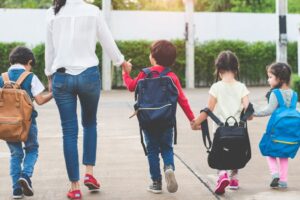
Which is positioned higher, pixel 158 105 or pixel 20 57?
pixel 20 57

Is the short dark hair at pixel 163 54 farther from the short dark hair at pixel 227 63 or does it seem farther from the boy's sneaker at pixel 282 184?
the boy's sneaker at pixel 282 184

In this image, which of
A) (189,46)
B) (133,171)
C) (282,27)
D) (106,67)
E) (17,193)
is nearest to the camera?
(17,193)

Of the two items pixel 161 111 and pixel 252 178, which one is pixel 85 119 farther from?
pixel 252 178

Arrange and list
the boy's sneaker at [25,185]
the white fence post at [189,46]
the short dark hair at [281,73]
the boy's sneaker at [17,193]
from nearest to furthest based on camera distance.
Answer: the boy's sneaker at [25,185] < the boy's sneaker at [17,193] < the short dark hair at [281,73] < the white fence post at [189,46]

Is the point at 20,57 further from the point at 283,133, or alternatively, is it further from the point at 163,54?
the point at 283,133

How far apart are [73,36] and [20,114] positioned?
805 millimetres

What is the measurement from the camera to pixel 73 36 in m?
5.33

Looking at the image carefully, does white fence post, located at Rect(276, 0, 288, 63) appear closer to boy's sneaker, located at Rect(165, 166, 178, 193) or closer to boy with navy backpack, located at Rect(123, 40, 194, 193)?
boy with navy backpack, located at Rect(123, 40, 194, 193)

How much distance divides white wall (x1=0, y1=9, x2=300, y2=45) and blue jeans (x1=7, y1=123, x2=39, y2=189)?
1614cm

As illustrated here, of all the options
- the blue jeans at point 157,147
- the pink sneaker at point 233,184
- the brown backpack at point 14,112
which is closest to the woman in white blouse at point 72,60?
the brown backpack at point 14,112

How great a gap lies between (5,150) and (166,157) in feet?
11.8

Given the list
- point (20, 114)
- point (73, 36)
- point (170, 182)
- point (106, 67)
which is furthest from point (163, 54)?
point (106, 67)

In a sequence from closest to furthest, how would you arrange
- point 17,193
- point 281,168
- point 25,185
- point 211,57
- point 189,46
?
point 25,185 < point 17,193 < point 281,168 < point 189,46 < point 211,57

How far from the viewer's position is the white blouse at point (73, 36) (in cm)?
532
